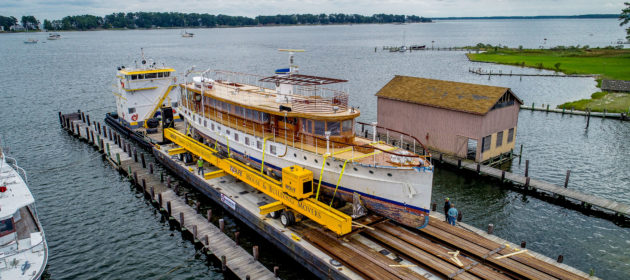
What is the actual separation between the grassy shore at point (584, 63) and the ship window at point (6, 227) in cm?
6236

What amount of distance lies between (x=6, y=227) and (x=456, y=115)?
101 feet

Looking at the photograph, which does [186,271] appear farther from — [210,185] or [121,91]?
[121,91]

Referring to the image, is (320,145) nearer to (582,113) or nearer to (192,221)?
(192,221)

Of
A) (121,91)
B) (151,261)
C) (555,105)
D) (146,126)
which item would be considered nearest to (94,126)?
(121,91)

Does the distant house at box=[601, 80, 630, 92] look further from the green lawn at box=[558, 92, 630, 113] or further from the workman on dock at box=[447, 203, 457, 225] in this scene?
the workman on dock at box=[447, 203, 457, 225]

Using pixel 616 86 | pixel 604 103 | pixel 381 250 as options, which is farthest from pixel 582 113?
pixel 381 250

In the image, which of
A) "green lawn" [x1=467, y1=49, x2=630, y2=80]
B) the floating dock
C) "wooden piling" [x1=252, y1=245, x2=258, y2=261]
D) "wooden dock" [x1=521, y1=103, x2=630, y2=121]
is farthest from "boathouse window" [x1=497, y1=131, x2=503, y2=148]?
"green lawn" [x1=467, y1=49, x2=630, y2=80]

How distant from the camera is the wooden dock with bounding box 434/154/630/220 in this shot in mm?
25234

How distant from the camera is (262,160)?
82.7 ft

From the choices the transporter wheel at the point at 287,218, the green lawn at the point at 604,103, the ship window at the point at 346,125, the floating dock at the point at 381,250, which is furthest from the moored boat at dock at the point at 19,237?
the green lawn at the point at 604,103

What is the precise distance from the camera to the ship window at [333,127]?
72.6ft

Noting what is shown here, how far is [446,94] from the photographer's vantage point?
114 feet

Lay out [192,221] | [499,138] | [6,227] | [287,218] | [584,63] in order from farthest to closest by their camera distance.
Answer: [584,63] → [499,138] → [192,221] → [287,218] → [6,227]

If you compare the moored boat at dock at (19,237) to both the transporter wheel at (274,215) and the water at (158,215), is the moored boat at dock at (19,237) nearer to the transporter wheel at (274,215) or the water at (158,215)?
the water at (158,215)
